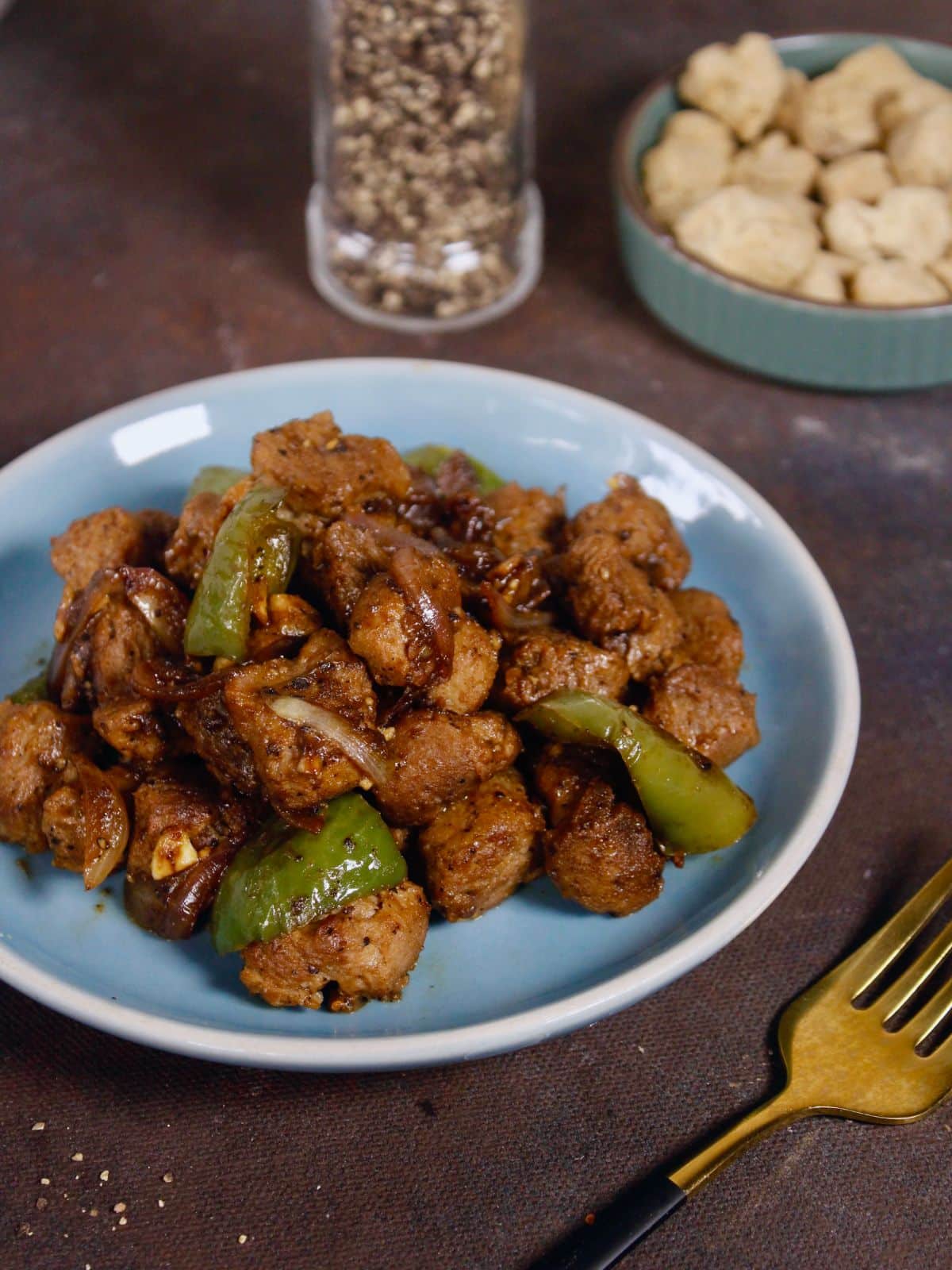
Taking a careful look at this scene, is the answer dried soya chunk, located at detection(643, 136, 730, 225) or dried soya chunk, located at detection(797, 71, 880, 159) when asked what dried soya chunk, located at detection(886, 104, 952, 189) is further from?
dried soya chunk, located at detection(643, 136, 730, 225)

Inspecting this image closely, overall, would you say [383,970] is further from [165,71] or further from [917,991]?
[165,71]

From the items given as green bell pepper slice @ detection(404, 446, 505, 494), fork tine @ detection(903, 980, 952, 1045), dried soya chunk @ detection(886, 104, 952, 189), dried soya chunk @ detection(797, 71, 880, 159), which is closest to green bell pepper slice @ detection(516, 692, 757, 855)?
fork tine @ detection(903, 980, 952, 1045)

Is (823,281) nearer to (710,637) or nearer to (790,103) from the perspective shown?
(790,103)

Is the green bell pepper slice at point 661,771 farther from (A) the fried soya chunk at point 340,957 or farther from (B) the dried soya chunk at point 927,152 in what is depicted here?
(B) the dried soya chunk at point 927,152

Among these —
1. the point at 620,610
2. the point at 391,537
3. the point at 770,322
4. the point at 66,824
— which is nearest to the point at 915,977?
the point at 620,610

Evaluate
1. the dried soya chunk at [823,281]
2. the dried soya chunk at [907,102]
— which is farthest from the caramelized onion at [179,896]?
the dried soya chunk at [907,102]

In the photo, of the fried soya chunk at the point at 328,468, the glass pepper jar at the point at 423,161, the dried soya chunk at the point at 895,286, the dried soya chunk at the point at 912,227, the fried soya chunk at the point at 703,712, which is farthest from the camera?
the dried soya chunk at the point at 912,227

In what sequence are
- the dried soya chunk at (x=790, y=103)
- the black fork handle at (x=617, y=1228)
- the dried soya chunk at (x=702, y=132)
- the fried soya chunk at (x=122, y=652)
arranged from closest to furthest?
1. the black fork handle at (x=617, y=1228)
2. the fried soya chunk at (x=122, y=652)
3. the dried soya chunk at (x=702, y=132)
4. the dried soya chunk at (x=790, y=103)
